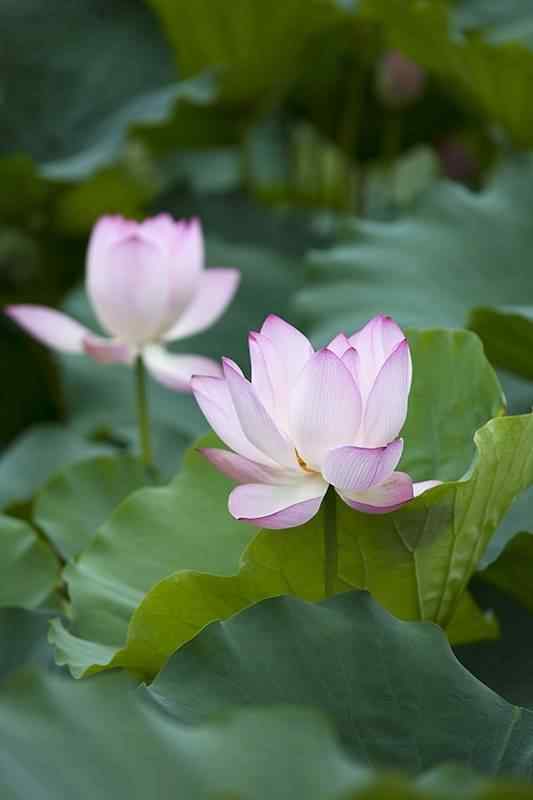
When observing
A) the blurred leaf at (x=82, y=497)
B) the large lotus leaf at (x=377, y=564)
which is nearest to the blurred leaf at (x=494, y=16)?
Result: the blurred leaf at (x=82, y=497)

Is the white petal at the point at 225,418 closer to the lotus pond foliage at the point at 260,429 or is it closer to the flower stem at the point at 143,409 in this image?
the lotus pond foliage at the point at 260,429

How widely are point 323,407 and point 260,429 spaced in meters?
0.04

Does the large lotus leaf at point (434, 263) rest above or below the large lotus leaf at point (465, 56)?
below

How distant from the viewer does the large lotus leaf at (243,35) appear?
1738 millimetres

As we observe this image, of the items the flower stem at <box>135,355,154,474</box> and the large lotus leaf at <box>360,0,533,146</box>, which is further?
the large lotus leaf at <box>360,0,533,146</box>

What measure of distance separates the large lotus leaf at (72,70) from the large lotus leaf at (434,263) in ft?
1.91

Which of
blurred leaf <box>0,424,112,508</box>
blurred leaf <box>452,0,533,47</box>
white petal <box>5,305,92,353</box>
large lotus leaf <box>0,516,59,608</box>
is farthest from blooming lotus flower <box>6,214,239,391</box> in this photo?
blurred leaf <box>452,0,533,47</box>

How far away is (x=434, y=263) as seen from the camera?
1357mm

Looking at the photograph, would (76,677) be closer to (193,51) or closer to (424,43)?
(424,43)

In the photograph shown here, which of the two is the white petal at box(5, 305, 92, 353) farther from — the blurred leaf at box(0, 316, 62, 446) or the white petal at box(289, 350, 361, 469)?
the blurred leaf at box(0, 316, 62, 446)

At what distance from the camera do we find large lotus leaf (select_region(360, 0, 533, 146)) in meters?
1.53

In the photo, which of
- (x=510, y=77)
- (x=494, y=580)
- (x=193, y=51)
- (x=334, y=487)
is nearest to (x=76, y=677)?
(x=334, y=487)

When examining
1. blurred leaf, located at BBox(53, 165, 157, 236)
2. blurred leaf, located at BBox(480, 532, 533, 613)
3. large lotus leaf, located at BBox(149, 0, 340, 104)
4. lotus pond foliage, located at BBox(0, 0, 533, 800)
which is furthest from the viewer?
blurred leaf, located at BBox(53, 165, 157, 236)

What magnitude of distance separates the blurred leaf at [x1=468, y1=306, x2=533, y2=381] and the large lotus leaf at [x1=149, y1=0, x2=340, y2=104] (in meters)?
0.76
